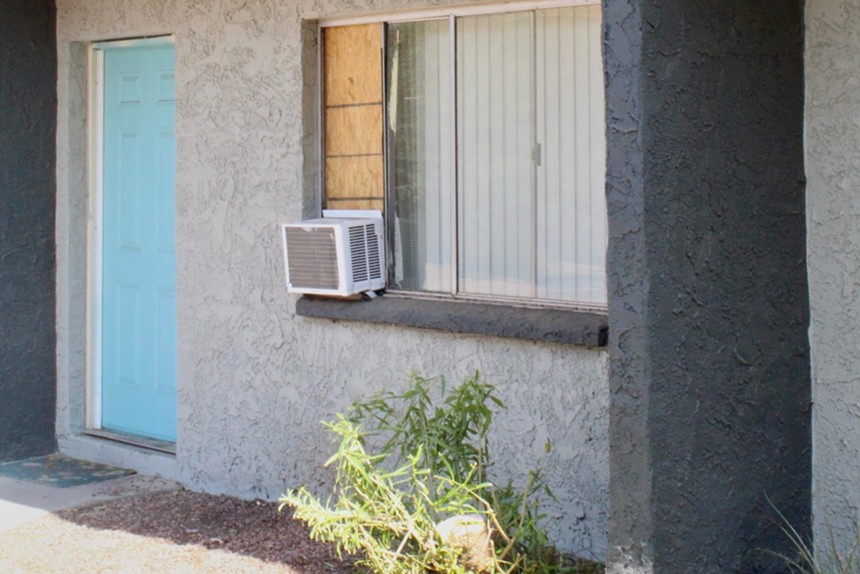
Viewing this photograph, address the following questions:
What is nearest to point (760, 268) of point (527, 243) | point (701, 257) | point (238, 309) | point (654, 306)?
point (701, 257)

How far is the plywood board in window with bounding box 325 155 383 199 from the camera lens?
255 inches

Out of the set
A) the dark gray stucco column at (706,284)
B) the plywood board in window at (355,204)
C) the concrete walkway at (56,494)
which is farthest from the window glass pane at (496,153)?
the concrete walkway at (56,494)

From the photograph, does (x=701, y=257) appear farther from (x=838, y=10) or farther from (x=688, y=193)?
(x=838, y=10)

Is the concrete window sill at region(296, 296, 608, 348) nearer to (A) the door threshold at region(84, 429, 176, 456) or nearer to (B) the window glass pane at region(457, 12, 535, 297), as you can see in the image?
(B) the window glass pane at region(457, 12, 535, 297)

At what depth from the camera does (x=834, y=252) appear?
4.79m

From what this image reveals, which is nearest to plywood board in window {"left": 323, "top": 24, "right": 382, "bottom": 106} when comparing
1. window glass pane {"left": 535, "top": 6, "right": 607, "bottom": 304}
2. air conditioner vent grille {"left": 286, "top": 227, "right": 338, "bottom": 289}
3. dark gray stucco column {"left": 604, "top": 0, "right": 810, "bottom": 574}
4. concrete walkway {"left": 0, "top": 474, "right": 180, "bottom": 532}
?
air conditioner vent grille {"left": 286, "top": 227, "right": 338, "bottom": 289}

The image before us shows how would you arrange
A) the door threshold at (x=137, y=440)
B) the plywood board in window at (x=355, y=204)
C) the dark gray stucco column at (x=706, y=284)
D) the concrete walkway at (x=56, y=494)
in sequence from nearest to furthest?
the dark gray stucco column at (x=706, y=284), the plywood board in window at (x=355, y=204), the concrete walkway at (x=56, y=494), the door threshold at (x=137, y=440)

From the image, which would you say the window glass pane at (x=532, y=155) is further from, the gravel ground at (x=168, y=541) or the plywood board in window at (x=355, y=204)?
the gravel ground at (x=168, y=541)

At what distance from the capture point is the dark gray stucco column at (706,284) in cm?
410

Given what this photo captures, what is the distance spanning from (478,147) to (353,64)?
35.7 inches

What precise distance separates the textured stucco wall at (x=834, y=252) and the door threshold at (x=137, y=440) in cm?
409

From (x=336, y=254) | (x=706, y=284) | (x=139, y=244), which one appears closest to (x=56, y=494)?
(x=139, y=244)

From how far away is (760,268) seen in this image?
4613 millimetres

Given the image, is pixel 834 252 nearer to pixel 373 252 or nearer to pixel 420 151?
pixel 420 151
